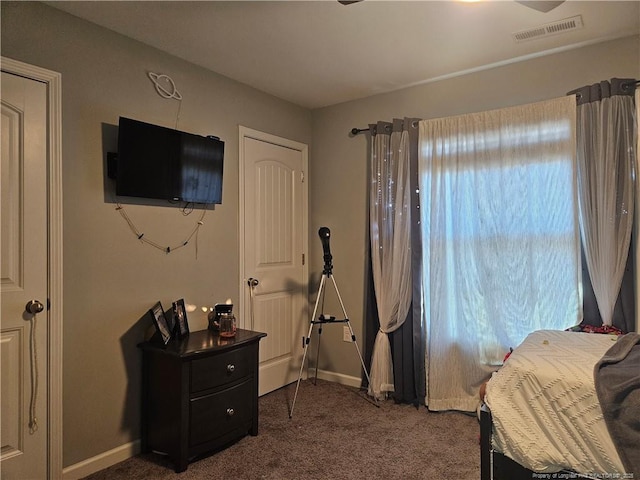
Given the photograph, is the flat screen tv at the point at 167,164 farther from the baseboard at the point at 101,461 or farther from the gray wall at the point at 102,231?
the baseboard at the point at 101,461

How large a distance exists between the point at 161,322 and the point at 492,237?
7.42 ft

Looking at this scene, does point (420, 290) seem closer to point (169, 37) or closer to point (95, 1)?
point (169, 37)

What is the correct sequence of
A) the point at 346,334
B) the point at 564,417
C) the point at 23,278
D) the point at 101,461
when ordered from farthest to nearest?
the point at 346,334 → the point at 101,461 → the point at 23,278 → the point at 564,417

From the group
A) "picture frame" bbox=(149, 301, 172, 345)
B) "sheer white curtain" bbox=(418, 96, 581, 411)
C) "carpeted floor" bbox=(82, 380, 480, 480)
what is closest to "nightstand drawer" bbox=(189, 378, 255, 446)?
"carpeted floor" bbox=(82, 380, 480, 480)

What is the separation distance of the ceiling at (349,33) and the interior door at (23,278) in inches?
24.9

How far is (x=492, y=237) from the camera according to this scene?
2957 mm

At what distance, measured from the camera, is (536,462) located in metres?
1.60

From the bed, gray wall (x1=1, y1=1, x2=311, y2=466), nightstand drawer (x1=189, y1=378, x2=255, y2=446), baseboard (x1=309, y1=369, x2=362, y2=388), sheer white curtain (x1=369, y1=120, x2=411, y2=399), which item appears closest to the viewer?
the bed

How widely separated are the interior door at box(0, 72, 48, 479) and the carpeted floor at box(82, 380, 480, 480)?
44cm

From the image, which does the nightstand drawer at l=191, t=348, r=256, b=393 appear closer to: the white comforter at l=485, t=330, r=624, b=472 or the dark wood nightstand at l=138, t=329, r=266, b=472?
the dark wood nightstand at l=138, t=329, r=266, b=472

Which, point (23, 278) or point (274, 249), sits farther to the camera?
point (274, 249)

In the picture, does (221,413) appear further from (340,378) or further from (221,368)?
(340,378)

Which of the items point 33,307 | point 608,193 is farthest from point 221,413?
point 608,193

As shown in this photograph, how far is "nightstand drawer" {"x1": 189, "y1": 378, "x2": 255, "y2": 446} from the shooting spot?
7.87 feet
